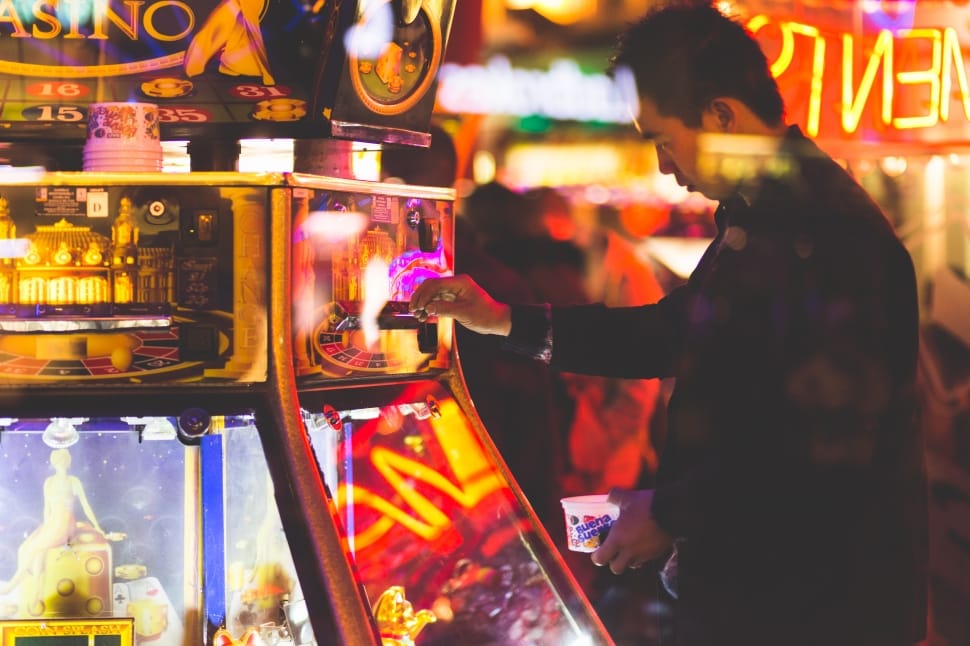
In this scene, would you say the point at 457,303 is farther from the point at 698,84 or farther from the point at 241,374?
the point at 698,84

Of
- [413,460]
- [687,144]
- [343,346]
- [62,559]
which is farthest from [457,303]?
[62,559]

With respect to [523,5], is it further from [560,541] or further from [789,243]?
[789,243]

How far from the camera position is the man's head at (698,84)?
58.6 inches

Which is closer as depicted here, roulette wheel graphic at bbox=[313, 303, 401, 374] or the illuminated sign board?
roulette wheel graphic at bbox=[313, 303, 401, 374]

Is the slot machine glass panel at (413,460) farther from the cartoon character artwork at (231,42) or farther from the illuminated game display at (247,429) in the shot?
the cartoon character artwork at (231,42)

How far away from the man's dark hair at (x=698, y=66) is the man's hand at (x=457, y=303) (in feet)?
1.68

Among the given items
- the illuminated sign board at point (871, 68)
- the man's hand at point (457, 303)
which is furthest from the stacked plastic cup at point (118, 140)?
the illuminated sign board at point (871, 68)

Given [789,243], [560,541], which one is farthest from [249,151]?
[560,541]

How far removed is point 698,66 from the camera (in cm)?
149

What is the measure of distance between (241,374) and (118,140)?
446 mm

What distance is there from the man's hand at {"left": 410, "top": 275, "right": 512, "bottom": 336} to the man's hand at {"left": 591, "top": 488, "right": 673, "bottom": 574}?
0.58m

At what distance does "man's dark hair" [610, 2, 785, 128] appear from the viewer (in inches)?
58.5

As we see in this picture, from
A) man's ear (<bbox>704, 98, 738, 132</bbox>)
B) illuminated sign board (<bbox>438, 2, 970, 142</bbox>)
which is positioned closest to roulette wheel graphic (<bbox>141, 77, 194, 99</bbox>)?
man's ear (<bbox>704, 98, 738, 132</bbox>)

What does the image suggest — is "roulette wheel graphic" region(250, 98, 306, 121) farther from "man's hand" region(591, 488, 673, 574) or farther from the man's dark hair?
"man's hand" region(591, 488, 673, 574)
